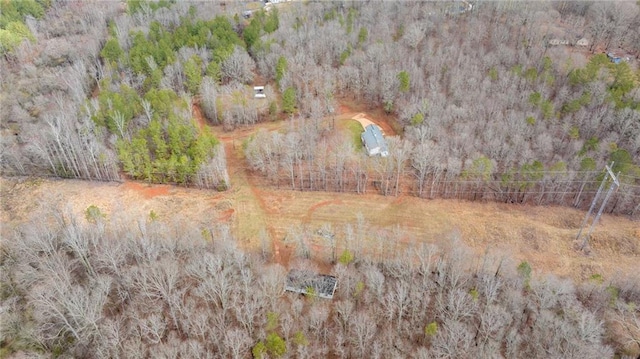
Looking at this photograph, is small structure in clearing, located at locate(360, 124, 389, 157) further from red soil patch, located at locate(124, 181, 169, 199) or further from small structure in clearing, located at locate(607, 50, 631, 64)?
small structure in clearing, located at locate(607, 50, 631, 64)

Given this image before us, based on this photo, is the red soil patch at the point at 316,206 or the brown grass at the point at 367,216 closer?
the brown grass at the point at 367,216

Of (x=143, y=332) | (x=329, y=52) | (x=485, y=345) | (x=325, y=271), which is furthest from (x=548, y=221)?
(x=329, y=52)

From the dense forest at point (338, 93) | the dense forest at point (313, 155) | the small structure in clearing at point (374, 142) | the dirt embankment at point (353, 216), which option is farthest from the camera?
the small structure in clearing at point (374, 142)

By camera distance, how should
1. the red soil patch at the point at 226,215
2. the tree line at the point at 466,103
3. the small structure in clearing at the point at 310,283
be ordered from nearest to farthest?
the small structure in clearing at the point at 310,283, the red soil patch at the point at 226,215, the tree line at the point at 466,103

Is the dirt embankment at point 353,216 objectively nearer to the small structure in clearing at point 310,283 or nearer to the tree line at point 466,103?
the tree line at point 466,103

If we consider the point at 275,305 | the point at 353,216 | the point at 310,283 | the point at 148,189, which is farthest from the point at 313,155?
the point at 275,305

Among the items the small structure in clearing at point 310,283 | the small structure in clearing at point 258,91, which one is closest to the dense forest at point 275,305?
the small structure in clearing at point 310,283

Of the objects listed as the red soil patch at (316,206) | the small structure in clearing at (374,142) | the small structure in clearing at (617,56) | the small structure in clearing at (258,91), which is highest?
the small structure in clearing at (617,56)
